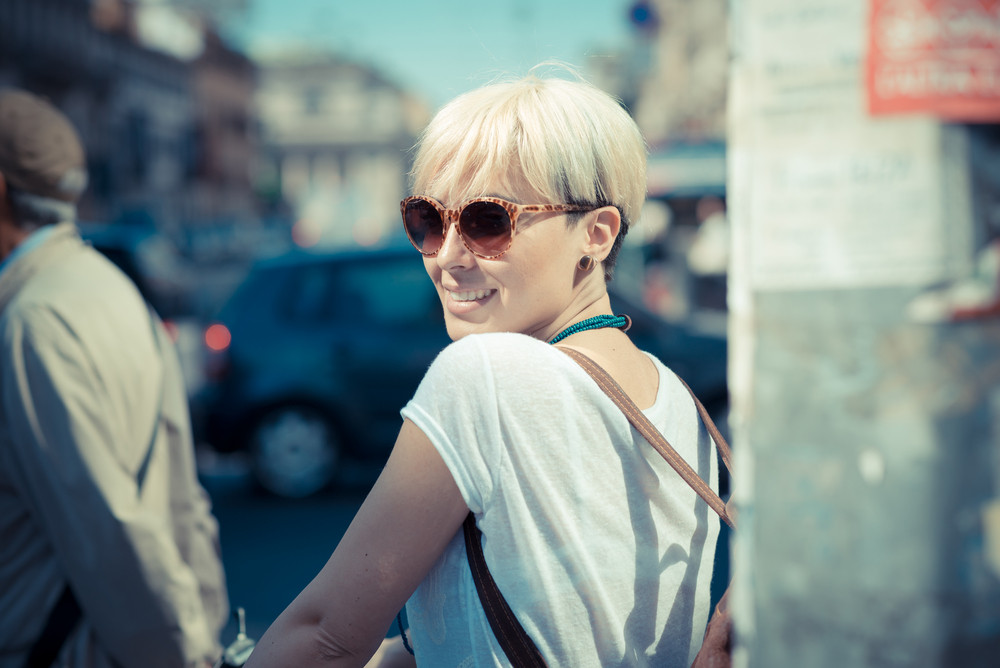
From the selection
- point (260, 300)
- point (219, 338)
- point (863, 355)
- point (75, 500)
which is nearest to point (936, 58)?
point (863, 355)

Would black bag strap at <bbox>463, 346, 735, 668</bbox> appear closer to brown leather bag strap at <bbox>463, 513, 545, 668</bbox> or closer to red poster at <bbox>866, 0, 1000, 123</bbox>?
brown leather bag strap at <bbox>463, 513, 545, 668</bbox>

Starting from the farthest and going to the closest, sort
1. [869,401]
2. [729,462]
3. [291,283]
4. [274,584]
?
1. [291,283]
2. [274,584]
3. [729,462]
4. [869,401]

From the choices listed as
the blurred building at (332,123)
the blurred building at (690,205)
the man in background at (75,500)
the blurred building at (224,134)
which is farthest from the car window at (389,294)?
the blurred building at (332,123)

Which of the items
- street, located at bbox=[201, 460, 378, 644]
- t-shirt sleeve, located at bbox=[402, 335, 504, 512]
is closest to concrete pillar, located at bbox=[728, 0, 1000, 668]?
t-shirt sleeve, located at bbox=[402, 335, 504, 512]

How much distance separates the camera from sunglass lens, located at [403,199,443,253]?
5.19 feet

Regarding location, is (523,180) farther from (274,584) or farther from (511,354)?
(274,584)

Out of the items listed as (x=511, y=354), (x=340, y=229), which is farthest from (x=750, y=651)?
(x=340, y=229)

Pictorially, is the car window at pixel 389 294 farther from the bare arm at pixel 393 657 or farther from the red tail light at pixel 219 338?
the bare arm at pixel 393 657

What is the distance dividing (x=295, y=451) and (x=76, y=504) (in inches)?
234

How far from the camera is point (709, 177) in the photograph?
14359 millimetres

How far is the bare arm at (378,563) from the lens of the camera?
1226 millimetres

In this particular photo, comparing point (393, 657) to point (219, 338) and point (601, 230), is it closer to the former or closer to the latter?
point (601, 230)

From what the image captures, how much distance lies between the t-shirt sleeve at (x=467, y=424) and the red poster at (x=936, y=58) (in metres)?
0.62

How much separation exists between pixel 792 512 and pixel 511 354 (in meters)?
0.52
